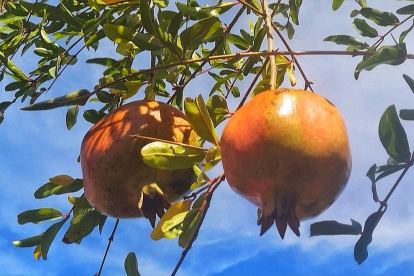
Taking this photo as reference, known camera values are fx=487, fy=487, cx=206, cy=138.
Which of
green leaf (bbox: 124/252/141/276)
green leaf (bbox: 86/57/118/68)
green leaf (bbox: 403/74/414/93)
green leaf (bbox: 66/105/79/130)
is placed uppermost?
green leaf (bbox: 403/74/414/93)

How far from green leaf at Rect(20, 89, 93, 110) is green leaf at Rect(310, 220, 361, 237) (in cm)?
57

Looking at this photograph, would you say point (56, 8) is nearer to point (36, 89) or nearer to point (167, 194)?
point (36, 89)

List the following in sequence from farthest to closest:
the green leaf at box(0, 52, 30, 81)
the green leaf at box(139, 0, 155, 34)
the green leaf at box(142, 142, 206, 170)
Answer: the green leaf at box(0, 52, 30, 81) → the green leaf at box(139, 0, 155, 34) → the green leaf at box(142, 142, 206, 170)

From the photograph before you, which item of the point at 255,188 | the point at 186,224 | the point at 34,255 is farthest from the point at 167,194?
the point at 34,255

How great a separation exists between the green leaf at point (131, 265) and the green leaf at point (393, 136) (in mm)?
566

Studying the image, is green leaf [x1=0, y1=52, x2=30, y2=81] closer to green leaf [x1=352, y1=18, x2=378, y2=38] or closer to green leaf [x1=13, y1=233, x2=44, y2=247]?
green leaf [x1=13, y1=233, x2=44, y2=247]

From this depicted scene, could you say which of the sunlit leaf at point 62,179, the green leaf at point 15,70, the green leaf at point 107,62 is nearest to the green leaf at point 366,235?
the sunlit leaf at point 62,179

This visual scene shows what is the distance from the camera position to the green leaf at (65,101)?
3.30 ft

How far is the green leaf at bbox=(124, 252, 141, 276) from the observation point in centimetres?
104

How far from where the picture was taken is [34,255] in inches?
58.2

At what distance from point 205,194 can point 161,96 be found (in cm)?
54

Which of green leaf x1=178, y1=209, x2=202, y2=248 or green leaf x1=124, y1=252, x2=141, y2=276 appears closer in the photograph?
green leaf x1=178, y1=209, x2=202, y2=248

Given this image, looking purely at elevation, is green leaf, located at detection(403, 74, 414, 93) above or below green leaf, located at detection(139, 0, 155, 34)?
below

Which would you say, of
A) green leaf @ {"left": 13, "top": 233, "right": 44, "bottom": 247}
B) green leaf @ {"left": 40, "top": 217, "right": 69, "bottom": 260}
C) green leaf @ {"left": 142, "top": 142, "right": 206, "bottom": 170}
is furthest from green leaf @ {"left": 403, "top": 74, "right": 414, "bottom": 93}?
green leaf @ {"left": 13, "top": 233, "right": 44, "bottom": 247}
